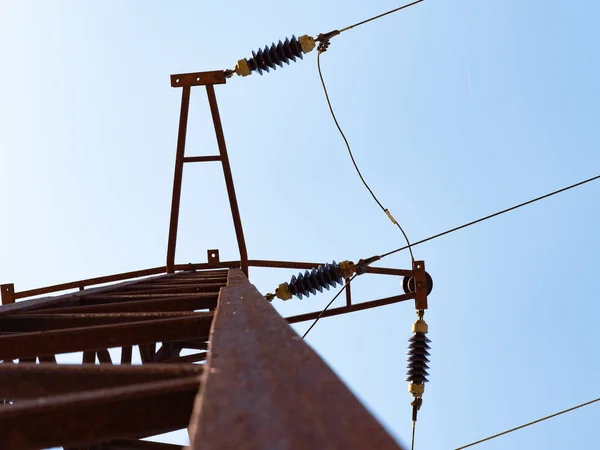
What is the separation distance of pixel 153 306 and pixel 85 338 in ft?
4.35

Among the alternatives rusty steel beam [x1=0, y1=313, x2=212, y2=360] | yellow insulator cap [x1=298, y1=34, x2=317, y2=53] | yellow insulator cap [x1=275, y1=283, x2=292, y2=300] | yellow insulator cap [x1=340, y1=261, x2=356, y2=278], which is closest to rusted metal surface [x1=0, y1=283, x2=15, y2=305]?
yellow insulator cap [x1=275, y1=283, x2=292, y2=300]

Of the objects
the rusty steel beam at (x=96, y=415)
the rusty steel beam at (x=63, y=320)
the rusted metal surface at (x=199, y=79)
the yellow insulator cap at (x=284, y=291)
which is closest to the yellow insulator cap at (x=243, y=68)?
the rusted metal surface at (x=199, y=79)

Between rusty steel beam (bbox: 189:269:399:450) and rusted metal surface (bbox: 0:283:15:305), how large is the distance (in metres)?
6.07

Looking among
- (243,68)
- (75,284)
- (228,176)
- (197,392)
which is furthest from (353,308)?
(197,392)

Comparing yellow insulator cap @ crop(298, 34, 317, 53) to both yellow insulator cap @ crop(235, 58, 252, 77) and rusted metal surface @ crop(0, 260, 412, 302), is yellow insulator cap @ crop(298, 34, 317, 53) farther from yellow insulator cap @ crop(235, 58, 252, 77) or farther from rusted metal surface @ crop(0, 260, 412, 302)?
rusted metal surface @ crop(0, 260, 412, 302)

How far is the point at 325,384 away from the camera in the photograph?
137 cm

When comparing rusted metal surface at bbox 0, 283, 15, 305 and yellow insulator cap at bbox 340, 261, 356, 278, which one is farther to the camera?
rusted metal surface at bbox 0, 283, 15, 305

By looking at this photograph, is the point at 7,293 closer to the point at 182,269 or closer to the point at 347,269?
the point at 182,269

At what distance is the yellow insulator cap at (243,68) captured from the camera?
7.42 metres

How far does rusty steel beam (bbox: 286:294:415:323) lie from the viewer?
7.07m

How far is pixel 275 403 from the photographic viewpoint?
1.24 m

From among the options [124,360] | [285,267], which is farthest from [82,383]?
[285,267]

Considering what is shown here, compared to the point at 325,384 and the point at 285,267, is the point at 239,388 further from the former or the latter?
the point at 285,267

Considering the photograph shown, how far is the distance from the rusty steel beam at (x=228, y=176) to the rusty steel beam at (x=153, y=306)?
373 cm
